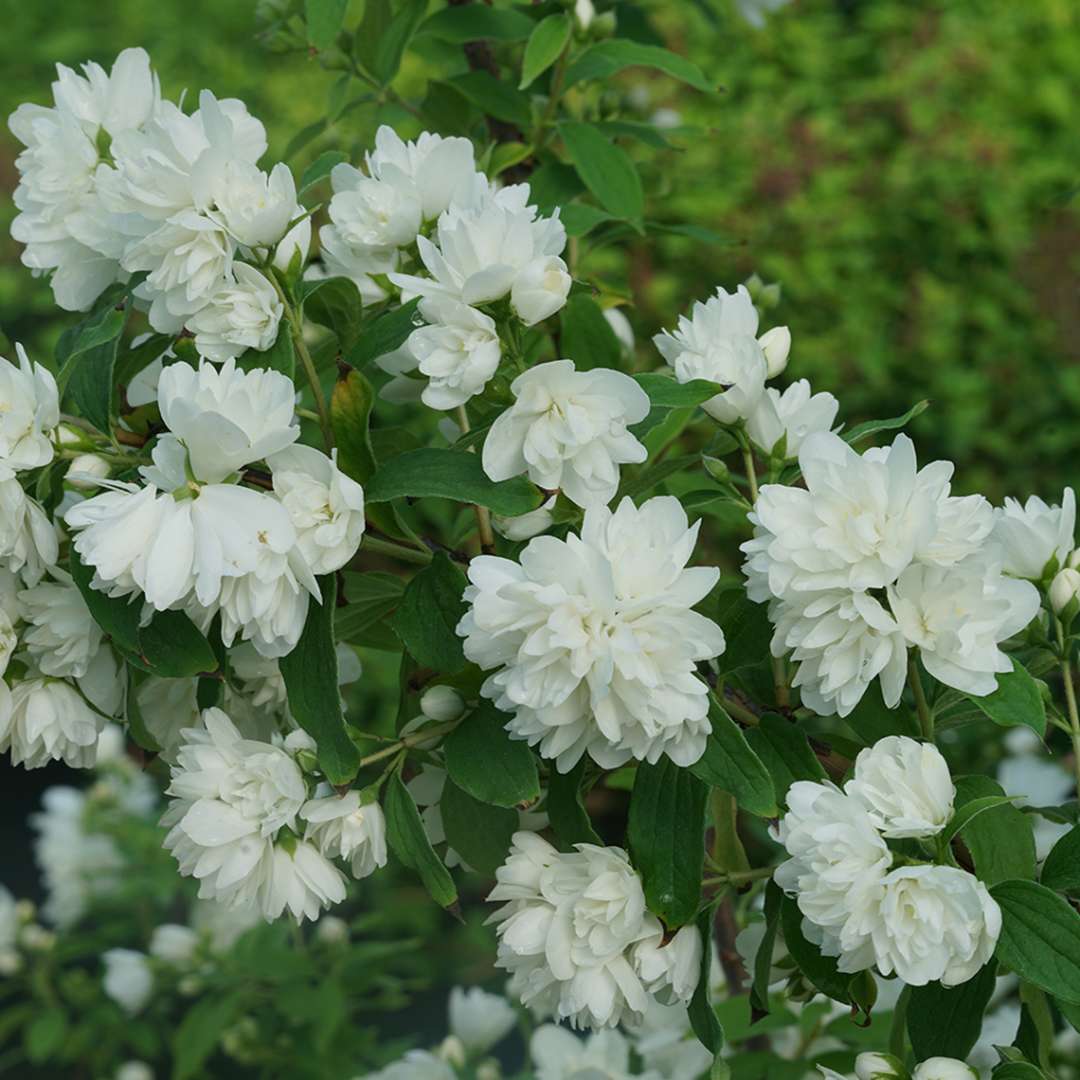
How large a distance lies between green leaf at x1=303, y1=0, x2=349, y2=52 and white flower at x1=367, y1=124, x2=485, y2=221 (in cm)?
28

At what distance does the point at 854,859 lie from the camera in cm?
73

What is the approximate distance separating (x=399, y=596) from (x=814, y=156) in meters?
2.65

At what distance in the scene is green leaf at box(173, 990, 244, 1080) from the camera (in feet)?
5.41

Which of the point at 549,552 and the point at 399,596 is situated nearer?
the point at 549,552

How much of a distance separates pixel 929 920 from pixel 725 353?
0.34 meters

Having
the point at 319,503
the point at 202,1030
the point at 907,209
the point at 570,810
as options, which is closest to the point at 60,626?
the point at 319,503

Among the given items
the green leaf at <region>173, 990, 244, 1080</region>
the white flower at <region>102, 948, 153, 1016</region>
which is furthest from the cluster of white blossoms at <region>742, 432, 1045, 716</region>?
the white flower at <region>102, 948, 153, 1016</region>

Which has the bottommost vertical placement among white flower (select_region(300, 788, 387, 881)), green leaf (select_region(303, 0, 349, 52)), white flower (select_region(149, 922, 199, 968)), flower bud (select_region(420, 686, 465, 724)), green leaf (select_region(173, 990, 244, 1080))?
white flower (select_region(149, 922, 199, 968))

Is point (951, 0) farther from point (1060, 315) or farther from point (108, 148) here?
point (108, 148)

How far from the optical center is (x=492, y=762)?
2.71 ft

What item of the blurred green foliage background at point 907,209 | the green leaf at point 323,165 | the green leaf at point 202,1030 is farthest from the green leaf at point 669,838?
the blurred green foliage background at point 907,209

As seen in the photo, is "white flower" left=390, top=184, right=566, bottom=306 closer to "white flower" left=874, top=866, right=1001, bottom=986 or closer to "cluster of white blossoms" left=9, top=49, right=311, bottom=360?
"cluster of white blossoms" left=9, top=49, right=311, bottom=360

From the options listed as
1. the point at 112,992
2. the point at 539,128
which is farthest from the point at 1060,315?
the point at 112,992

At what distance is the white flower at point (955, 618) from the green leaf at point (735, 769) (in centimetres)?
11
